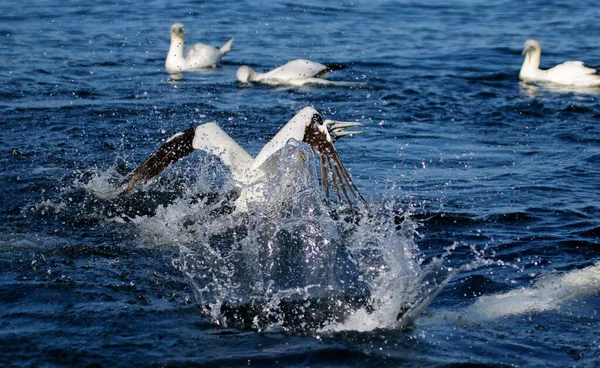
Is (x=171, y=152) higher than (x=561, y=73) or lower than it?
lower

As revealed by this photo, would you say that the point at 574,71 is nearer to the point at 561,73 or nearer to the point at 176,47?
the point at 561,73

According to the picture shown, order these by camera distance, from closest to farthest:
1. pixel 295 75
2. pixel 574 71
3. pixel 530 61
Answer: pixel 295 75 < pixel 574 71 < pixel 530 61

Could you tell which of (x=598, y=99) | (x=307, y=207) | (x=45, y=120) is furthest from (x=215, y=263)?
(x=598, y=99)

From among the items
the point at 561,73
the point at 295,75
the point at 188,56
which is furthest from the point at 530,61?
the point at 188,56

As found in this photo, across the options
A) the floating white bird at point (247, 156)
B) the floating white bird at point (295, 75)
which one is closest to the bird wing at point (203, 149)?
the floating white bird at point (247, 156)

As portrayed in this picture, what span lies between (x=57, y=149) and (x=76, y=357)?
4.96 meters

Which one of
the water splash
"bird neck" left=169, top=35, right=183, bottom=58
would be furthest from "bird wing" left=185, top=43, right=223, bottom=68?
the water splash

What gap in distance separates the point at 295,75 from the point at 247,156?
5841 millimetres

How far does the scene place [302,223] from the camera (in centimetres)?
707

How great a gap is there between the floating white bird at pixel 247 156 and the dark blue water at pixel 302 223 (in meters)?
0.29

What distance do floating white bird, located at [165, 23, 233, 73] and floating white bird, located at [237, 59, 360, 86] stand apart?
1365mm

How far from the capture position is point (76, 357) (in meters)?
4.95

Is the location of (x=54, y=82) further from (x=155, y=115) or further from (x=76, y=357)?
(x=76, y=357)

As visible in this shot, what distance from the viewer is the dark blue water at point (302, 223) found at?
207 inches
